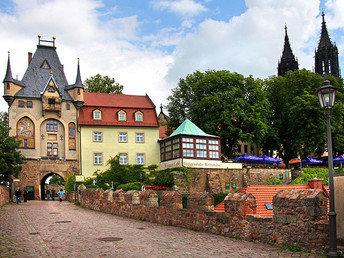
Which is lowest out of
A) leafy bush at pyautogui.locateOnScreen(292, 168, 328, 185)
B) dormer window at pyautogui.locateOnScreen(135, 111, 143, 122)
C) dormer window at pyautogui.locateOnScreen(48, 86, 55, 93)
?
leafy bush at pyautogui.locateOnScreen(292, 168, 328, 185)

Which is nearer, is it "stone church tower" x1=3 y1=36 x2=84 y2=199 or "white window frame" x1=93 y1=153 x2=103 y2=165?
"stone church tower" x1=3 y1=36 x2=84 y2=199

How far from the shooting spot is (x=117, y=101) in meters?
47.5

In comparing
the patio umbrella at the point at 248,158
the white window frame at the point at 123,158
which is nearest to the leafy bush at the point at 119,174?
the white window frame at the point at 123,158

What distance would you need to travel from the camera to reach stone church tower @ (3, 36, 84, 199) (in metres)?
41.9

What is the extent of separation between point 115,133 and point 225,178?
13116 millimetres

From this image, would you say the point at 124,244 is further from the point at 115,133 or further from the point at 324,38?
the point at 324,38

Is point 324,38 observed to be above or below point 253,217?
above

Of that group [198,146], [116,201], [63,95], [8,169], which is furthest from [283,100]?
[116,201]

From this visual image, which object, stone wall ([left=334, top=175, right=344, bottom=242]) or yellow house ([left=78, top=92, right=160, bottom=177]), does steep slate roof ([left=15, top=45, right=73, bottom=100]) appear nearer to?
yellow house ([left=78, top=92, right=160, bottom=177])

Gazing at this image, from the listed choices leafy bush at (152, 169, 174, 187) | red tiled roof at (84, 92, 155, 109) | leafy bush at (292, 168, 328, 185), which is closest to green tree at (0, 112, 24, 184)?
red tiled roof at (84, 92, 155, 109)

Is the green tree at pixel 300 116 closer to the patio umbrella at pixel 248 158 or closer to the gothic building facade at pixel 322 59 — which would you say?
the patio umbrella at pixel 248 158

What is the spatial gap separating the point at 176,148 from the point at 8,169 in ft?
52.8

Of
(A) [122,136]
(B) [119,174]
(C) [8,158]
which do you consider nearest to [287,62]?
(A) [122,136]

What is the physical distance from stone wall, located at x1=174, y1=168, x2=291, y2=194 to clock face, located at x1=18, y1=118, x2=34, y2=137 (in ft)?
52.8
